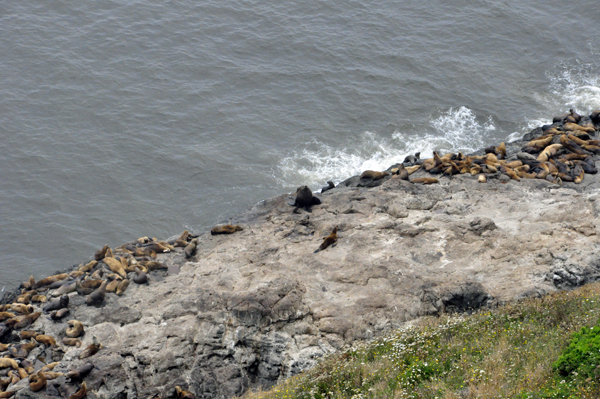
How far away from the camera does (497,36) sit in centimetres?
4156

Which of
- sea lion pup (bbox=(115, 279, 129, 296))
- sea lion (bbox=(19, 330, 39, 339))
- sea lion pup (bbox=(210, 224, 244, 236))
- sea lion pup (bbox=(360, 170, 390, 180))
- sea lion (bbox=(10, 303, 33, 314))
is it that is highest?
sea lion pup (bbox=(360, 170, 390, 180))

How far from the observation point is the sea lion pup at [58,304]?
16.9 meters

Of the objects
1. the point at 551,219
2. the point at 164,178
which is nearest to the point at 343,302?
the point at 551,219

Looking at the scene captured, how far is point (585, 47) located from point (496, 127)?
12897mm

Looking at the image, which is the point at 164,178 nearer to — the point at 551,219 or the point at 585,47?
the point at 551,219

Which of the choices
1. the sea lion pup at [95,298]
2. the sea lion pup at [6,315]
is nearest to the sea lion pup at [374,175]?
the sea lion pup at [95,298]

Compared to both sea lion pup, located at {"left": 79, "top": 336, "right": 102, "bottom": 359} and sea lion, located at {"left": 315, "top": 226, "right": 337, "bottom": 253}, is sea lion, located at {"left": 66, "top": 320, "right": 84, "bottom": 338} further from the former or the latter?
sea lion, located at {"left": 315, "top": 226, "right": 337, "bottom": 253}

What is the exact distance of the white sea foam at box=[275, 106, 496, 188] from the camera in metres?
29.6

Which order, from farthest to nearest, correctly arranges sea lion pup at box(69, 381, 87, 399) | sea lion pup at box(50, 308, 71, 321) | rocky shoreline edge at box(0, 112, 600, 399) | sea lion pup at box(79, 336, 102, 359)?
sea lion pup at box(50, 308, 71, 321), sea lion pup at box(79, 336, 102, 359), rocky shoreline edge at box(0, 112, 600, 399), sea lion pup at box(69, 381, 87, 399)

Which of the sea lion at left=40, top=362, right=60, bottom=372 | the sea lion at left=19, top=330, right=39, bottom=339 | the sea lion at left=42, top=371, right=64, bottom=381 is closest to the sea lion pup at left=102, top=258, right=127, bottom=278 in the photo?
the sea lion at left=19, top=330, right=39, bottom=339

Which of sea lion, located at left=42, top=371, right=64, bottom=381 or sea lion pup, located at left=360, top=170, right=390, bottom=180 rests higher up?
sea lion pup, located at left=360, top=170, right=390, bottom=180

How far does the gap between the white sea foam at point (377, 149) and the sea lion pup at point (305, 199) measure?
27.1ft

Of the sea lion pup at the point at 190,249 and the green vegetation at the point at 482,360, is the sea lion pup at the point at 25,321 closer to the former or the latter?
the sea lion pup at the point at 190,249

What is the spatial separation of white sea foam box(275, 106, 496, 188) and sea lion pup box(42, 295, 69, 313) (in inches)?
541
